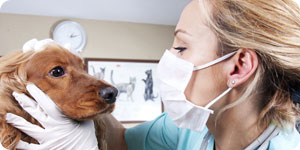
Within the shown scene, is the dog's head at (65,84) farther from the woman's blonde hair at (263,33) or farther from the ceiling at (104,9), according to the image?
the ceiling at (104,9)

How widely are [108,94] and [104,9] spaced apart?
2.20m

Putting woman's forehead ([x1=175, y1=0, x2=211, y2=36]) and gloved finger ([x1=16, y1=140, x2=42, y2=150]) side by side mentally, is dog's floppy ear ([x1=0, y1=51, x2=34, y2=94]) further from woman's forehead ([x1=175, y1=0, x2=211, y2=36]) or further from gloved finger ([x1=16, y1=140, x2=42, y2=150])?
woman's forehead ([x1=175, y1=0, x2=211, y2=36])

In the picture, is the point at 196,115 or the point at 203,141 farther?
the point at 203,141

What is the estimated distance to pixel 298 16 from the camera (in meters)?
0.85

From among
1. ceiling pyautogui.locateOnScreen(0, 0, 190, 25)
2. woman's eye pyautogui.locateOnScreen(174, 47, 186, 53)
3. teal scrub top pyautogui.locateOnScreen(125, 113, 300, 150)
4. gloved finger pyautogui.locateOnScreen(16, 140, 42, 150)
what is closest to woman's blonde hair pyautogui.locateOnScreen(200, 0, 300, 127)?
woman's eye pyautogui.locateOnScreen(174, 47, 186, 53)

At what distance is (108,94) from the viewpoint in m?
0.86

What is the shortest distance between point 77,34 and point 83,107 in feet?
7.29

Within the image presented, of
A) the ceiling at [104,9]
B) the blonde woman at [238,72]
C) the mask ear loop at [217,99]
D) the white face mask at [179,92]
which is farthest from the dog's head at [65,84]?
the ceiling at [104,9]

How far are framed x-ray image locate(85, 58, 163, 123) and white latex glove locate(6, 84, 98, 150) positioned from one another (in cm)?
213

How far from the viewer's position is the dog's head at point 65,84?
2.81ft

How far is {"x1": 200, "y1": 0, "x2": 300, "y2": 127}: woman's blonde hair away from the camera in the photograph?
0.81m

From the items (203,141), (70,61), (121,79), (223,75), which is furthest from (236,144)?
(121,79)

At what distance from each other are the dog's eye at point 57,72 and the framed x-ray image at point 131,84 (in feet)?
6.74

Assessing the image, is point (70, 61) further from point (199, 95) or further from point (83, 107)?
point (199, 95)
